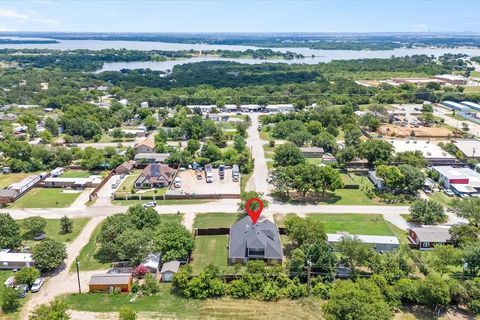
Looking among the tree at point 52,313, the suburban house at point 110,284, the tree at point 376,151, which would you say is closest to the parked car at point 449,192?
the tree at point 376,151

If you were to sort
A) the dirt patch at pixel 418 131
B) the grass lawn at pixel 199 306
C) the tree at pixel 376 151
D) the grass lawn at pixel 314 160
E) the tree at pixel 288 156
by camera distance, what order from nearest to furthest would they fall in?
the grass lawn at pixel 199 306 < the tree at pixel 288 156 < the tree at pixel 376 151 < the grass lawn at pixel 314 160 < the dirt patch at pixel 418 131

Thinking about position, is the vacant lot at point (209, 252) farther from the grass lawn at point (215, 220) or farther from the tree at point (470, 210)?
the tree at point (470, 210)

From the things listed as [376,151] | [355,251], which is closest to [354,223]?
[355,251]

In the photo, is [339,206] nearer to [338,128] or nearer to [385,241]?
[385,241]

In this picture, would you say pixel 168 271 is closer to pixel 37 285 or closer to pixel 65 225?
pixel 37 285


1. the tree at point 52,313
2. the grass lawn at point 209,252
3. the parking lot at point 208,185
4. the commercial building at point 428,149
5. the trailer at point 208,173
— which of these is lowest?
the grass lawn at point 209,252

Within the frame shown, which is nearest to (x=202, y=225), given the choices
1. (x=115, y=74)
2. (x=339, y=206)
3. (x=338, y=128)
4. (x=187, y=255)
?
(x=187, y=255)
